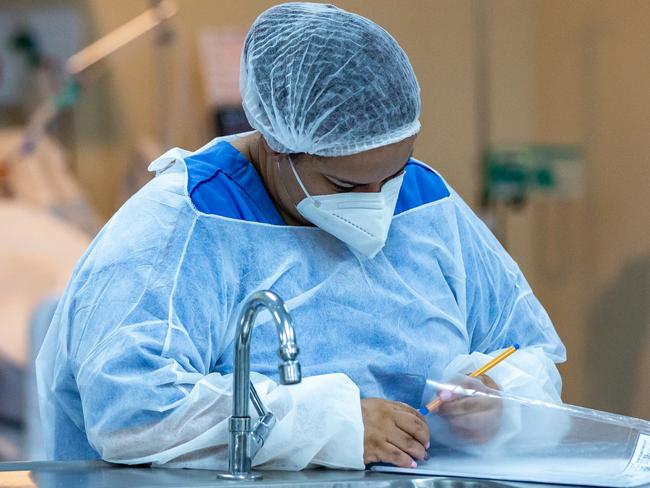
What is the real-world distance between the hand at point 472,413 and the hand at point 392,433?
41 millimetres

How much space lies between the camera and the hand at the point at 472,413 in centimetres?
127

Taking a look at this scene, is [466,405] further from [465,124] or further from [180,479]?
[465,124]

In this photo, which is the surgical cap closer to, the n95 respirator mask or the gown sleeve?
the n95 respirator mask

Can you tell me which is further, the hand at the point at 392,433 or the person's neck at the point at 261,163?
the person's neck at the point at 261,163

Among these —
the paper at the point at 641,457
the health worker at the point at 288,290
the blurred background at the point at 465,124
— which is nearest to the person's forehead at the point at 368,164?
the health worker at the point at 288,290

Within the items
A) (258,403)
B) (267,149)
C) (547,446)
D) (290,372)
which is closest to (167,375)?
(258,403)

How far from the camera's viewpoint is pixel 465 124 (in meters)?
3.50

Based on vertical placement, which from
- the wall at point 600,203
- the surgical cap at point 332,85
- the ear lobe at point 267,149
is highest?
the surgical cap at point 332,85

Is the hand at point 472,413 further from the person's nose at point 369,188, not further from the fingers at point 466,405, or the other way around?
the person's nose at point 369,188

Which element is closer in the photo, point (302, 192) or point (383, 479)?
point (383, 479)

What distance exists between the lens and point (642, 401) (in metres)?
3.15

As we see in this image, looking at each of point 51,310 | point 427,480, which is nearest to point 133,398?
point 427,480

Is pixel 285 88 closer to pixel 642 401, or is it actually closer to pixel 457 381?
pixel 457 381

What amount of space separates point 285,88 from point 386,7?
6.83ft
